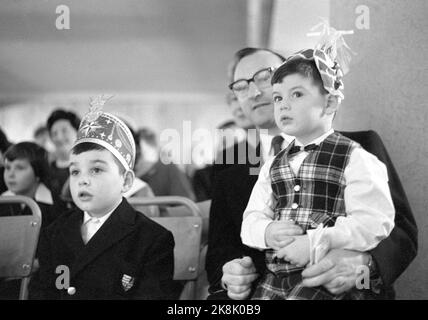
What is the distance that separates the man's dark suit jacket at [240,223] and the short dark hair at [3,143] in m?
0.66

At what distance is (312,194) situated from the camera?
4.47 feet

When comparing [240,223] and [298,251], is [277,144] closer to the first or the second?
[240,223]

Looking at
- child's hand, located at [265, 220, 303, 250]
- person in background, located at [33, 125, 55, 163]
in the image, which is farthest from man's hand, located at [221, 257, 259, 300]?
person in background, located at [33, 125, 55, 163]

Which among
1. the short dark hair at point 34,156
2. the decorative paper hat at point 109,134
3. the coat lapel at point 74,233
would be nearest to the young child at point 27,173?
the short dark hair at point 34,156

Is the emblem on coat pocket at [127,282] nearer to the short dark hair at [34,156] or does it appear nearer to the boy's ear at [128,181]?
the boy's ear at [128,181]

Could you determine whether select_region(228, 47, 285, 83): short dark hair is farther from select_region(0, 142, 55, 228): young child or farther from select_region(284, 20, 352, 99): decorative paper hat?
select_region(0, 142, 55, 228): young child

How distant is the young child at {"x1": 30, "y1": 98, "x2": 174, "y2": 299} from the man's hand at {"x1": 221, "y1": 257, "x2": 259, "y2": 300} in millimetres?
187

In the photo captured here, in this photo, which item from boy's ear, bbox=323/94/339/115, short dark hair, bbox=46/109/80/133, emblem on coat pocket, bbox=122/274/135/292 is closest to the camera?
boy's ear, bbox=323/94/339/115

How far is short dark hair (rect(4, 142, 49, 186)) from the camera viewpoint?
70.7 inches

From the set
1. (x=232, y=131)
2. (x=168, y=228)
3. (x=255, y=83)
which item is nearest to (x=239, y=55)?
(x=255, y=83)
